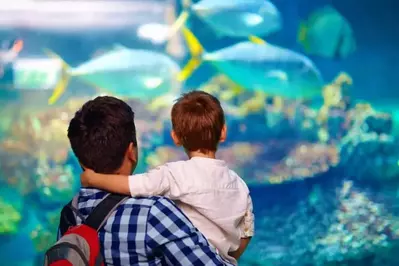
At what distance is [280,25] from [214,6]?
48 centimetres

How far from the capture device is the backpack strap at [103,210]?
52.9 inches

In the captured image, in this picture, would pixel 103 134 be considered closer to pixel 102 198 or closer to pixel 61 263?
A: pixel 102 198

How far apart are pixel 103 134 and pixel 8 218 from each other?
2889 mm

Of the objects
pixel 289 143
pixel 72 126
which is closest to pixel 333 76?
pixel 289 143

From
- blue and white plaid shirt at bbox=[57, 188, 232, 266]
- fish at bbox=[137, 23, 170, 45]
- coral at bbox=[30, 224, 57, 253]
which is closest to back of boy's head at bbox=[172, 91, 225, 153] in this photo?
blue and white plaid shirt at bbox=[57, 188, 232, 266]

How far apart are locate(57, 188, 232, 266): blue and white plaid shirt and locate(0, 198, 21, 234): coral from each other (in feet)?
9.40

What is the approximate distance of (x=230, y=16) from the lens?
4.03 m

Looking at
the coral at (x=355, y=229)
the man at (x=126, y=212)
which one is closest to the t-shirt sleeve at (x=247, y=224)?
the man at (x=126, y=212)

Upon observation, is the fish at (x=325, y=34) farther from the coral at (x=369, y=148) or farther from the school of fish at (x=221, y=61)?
the coral at (x=369, y=148)

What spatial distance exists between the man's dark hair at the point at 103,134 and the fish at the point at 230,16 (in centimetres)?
272

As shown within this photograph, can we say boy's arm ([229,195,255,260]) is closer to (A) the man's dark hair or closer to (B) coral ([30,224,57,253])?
(A) the man's dark hair

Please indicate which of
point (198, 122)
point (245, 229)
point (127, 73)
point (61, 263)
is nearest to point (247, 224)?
point (245, 229)

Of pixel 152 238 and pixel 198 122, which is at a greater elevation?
pixel 198 122

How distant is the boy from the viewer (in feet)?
5.08
